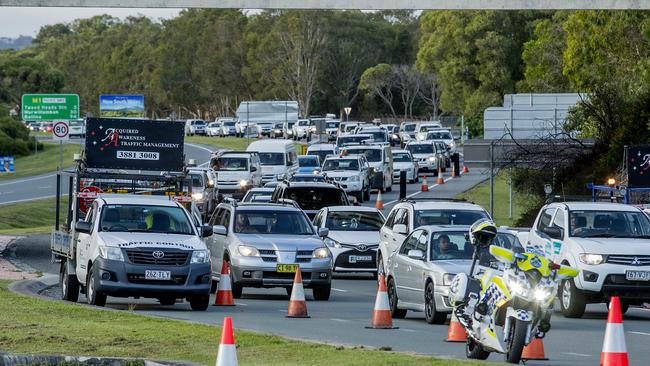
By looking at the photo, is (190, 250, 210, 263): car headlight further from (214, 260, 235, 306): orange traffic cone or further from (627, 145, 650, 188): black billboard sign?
(627, 145, 650, 188): black billboard sign

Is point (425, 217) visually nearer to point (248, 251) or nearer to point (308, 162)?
point (248, 251)

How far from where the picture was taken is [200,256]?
→ 2252 centimetres

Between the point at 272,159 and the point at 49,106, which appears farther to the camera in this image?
the point at 49,106

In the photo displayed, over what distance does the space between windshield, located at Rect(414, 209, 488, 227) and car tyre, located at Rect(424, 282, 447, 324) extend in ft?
19.3

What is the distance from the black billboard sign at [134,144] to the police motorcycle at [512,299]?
59.2 feet

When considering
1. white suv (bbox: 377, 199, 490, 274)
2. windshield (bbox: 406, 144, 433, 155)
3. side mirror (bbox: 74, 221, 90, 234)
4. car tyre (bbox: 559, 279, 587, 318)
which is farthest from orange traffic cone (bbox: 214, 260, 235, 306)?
windshield (bbox: 406, 144, 433, 155)

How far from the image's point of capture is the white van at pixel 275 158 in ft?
206

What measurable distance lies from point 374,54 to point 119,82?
35.8 meters

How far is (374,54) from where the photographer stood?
146625 millimetres

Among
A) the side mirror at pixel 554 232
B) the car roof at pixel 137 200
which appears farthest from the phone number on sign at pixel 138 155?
the side mirror at pixel 554 232

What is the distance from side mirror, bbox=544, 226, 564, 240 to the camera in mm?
23438

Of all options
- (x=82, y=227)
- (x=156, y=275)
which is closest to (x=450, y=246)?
(x=156, y=275)

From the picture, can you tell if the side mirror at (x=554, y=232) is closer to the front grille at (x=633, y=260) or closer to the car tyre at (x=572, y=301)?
the car tyre at (x=572, y=301)

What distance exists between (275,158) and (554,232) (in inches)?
1607
